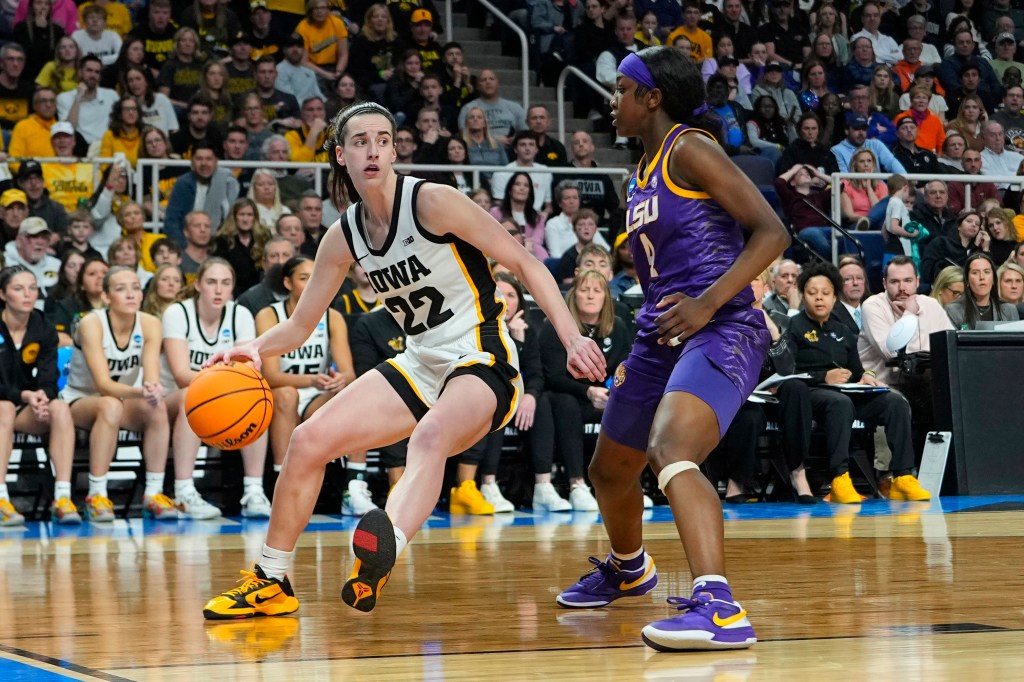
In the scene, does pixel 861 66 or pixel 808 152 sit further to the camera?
pixel 861 66

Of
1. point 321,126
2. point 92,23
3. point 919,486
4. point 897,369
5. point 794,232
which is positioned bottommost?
point 919,486

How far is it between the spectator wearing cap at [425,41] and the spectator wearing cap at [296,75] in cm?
118

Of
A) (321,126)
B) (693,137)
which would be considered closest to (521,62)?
(321,126)

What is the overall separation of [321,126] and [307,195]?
1.74 m

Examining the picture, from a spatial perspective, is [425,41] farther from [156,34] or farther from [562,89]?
[156,34]

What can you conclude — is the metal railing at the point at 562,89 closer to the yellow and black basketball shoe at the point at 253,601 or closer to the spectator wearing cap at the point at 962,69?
the spectator wearing cap at the point at 962,69

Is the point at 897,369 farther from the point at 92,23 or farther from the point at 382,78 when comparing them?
the point at 92,23

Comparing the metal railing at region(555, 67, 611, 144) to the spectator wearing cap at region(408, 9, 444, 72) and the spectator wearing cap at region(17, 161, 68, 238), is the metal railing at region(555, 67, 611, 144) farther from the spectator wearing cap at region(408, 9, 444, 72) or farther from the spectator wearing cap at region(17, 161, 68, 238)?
the spectator wearing cap at region(17, 161, 68, 238)

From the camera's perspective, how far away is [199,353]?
9.38 meters

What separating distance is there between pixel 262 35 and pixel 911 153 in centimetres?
671

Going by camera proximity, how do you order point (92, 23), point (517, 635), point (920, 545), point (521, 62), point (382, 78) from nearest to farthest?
point (517, 635) < point (920, 545) < point (92, 23) < point (382, 78) < point (521, 62)

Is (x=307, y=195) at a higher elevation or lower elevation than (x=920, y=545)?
higher

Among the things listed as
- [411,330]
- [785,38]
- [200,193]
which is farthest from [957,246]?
[411,330]

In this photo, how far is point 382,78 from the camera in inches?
561
